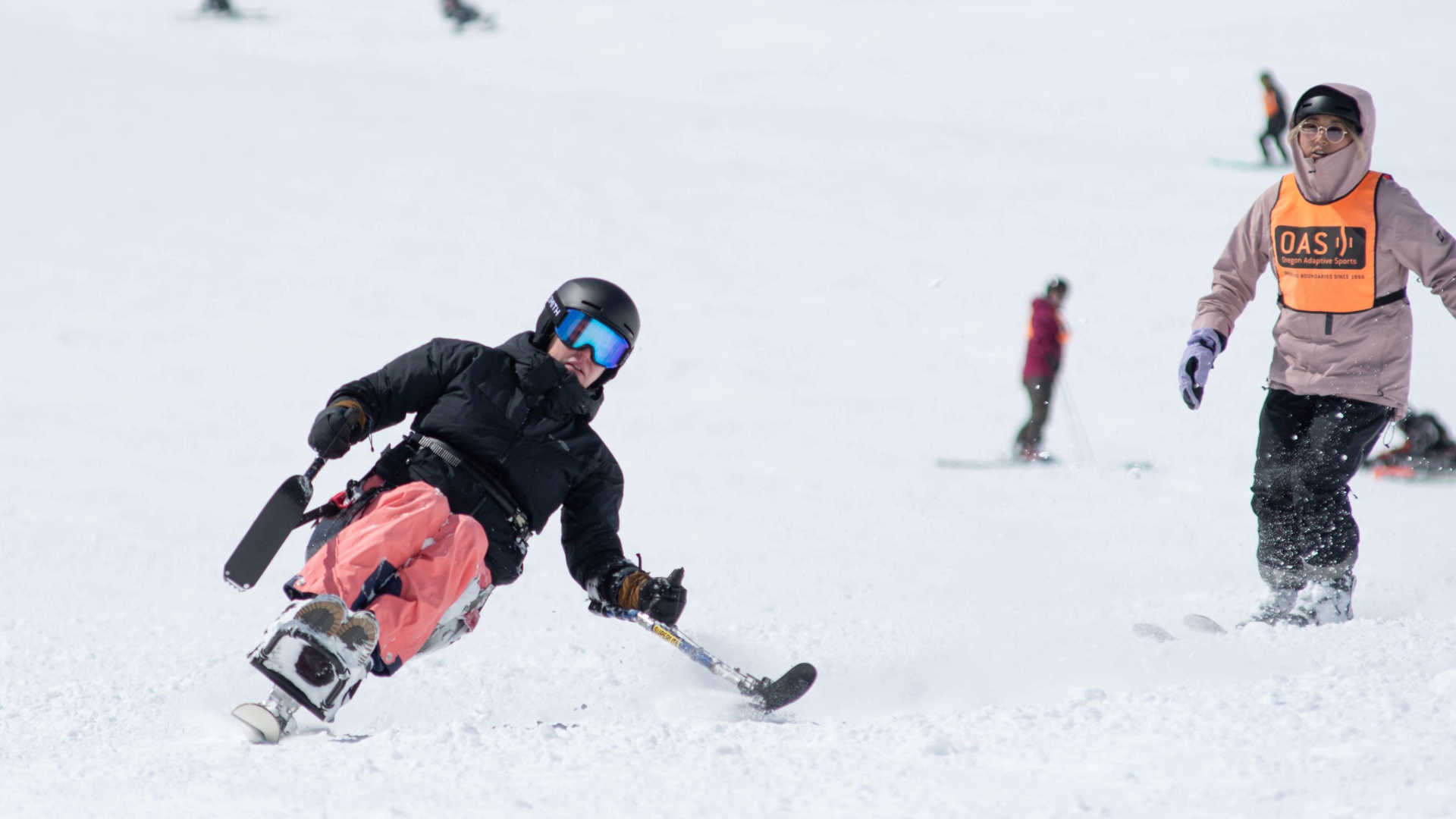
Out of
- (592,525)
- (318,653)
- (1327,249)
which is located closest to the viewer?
(318,653)

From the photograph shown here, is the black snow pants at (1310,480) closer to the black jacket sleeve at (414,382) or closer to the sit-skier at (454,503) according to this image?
the sit-skier at (454,503)

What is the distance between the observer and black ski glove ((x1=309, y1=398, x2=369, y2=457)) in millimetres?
3352

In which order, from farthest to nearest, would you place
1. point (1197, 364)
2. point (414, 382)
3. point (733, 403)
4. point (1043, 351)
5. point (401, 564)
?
point (733, 403) → point (1043, 351) → point (1197, 364) → point (414, 382) → point (401, 564)

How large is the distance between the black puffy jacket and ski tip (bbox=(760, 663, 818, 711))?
1.86ft

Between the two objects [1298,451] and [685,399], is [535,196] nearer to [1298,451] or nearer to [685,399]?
[685,399]

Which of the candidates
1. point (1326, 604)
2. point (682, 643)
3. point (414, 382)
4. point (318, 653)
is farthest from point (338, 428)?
point (1326, 604)

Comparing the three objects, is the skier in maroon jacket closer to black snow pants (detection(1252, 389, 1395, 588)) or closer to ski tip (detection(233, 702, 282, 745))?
black snow pants (detection(1252, 389, 1395, 588))

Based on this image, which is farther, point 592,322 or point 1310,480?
point 1310,480

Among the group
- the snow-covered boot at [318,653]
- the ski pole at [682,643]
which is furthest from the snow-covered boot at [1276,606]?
the snow-covered boot at [318,653]

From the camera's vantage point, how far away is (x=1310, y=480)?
409cm

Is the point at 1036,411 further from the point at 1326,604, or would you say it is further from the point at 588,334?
the point at 588,334

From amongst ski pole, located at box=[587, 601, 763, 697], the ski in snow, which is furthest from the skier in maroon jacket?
ski pole, located at box=[587, 601, 763, 697]

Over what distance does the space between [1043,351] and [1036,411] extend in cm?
51

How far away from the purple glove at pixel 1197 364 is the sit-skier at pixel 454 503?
6.33 feet
